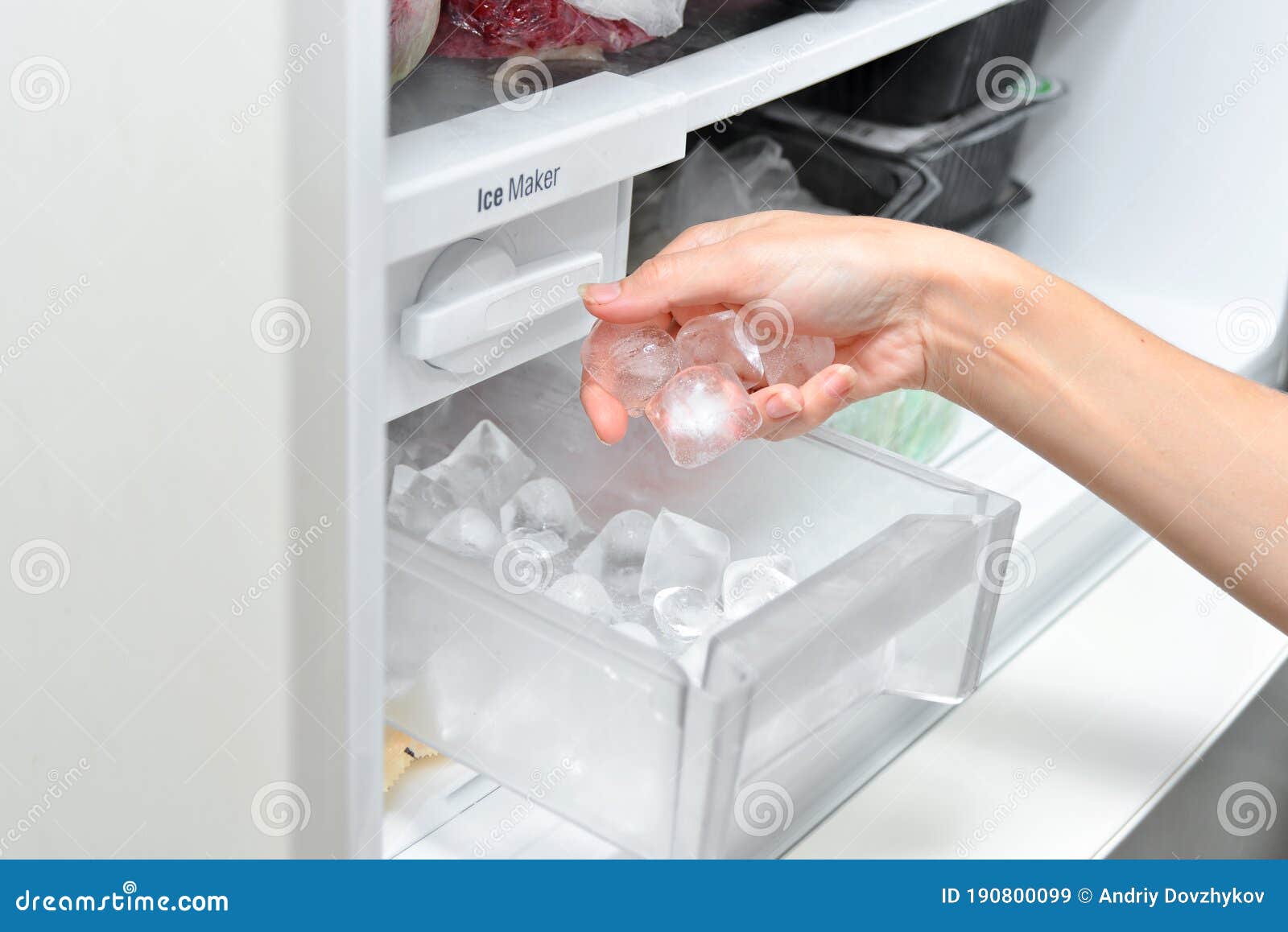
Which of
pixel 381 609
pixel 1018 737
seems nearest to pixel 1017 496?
pixel 1018 737

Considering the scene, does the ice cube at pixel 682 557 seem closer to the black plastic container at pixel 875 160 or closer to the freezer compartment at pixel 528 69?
the freezer compartment at pixel 528 69

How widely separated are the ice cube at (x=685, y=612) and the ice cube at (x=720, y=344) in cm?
15

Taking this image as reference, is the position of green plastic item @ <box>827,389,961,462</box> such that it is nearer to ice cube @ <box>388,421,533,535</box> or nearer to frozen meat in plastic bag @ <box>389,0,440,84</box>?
ice cube @ <box>388,421,533,535</box>

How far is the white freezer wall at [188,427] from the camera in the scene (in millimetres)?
577

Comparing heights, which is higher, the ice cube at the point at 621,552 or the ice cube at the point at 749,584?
the ice cube at the point at 749,584

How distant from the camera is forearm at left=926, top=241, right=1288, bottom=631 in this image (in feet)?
2.82

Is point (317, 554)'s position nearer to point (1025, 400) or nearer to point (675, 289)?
point (675, 289)

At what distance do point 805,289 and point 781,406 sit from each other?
86 millimetres

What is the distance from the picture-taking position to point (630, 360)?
0.82m

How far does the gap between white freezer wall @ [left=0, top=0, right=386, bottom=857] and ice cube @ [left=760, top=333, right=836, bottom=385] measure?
322mm

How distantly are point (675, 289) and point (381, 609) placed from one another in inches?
10.1

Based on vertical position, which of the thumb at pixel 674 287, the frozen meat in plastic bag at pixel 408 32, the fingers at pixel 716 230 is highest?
the frozen meat in plastic bag at pixel 408 32

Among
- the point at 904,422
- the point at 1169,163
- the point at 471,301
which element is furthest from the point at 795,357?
the point at 1169,163

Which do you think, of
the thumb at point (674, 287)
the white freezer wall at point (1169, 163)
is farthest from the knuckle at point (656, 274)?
the white freezer wall at point (1169, 163)
